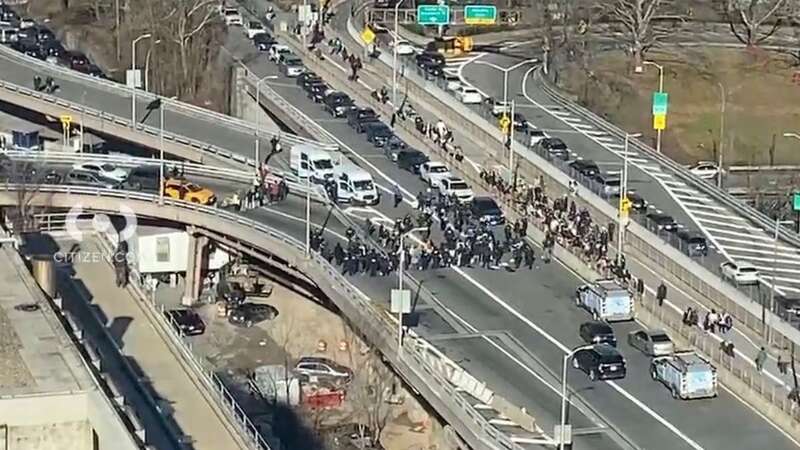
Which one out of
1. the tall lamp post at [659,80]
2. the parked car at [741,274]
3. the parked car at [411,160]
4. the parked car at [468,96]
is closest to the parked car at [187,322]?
the parked car at [411,160]

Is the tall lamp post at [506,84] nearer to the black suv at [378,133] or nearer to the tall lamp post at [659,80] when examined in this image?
the black suv at [378,133]

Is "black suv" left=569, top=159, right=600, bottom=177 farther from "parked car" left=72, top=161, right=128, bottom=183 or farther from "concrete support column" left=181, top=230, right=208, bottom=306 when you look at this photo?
"parked car" left=72, top=161, right=128, bottom=183

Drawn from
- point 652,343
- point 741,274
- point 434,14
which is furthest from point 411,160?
point 652,343

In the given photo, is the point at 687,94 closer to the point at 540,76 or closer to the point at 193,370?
the point at 540,76

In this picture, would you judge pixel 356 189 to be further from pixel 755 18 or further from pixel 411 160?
pixel 755 18

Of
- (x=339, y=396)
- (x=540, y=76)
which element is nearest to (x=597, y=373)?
(x=339, y=396)

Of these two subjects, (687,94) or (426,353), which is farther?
(687,94)
